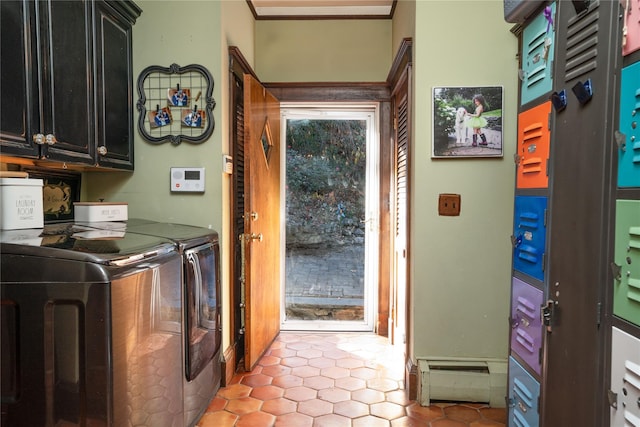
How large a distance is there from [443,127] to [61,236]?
187 cm

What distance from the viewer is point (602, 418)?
3.40ft

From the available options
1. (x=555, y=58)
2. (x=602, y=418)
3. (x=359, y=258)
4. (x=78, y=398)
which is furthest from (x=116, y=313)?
(x=359, y=258)

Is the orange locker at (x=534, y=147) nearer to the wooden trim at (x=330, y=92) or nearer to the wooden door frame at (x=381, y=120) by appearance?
the wooden door frame at (x=381, y=120)

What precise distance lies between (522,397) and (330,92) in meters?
2.54

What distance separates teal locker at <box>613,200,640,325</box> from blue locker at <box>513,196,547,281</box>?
390 mm

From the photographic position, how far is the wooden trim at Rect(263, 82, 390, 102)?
3242 mm

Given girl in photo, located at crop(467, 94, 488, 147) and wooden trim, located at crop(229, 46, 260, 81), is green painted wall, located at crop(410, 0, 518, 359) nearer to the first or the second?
girl in photo, located at crop(467, 94, 488, 147)

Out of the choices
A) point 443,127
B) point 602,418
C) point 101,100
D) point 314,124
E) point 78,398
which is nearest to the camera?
point 602,418

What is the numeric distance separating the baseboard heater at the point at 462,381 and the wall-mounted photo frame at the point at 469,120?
117cm

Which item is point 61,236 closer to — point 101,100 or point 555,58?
point 101,100

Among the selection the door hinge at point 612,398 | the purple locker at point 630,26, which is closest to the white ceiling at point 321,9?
the purple locker at point 630,26

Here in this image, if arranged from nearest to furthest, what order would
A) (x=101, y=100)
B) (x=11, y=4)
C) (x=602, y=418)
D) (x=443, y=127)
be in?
(x=602, y=418), (x=11, y=4), (x=101, y=100), (x=443, y=127)

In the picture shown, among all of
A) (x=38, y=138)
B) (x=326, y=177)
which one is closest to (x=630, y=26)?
(x=38, y=138)

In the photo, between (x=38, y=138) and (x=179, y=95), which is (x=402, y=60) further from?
(x=38, y=138)
